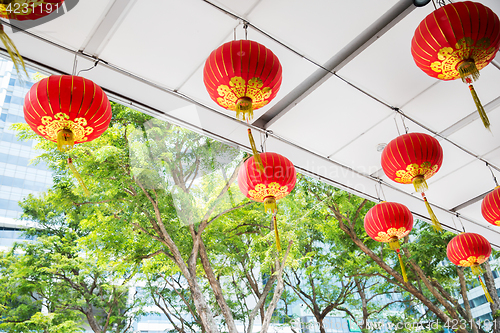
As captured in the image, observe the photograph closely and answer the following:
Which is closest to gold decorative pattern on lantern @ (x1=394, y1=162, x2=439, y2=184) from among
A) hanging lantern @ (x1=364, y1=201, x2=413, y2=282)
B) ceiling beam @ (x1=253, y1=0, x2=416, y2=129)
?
hanging lantern @ (x1=364, y1=201, x2=413, y2=282)

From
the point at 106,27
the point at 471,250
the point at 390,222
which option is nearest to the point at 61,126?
the point at 106,27

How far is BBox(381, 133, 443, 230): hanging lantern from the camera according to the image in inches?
122

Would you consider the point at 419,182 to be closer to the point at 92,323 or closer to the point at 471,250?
the point at 471,250

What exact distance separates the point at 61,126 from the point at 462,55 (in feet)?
8.73

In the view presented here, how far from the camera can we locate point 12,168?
25.6m

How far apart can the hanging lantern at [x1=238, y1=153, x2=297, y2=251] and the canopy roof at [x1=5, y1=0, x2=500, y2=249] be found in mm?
961

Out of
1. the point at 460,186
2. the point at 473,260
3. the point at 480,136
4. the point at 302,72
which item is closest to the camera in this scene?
the point at 302,72

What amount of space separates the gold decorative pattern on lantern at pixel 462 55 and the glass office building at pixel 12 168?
26201mm

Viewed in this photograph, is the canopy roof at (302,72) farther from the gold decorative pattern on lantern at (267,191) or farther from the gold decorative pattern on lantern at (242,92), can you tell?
the gold decorative pattern on lantern at (267,191)

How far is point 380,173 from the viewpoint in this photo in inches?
194

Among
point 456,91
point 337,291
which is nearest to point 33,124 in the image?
point 456,91

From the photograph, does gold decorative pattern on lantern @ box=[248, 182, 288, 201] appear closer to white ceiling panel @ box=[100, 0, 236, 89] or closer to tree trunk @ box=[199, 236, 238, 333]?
white ceiling panel @ box=[100, 0, 236, 89]

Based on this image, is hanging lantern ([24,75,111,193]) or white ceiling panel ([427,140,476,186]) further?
white ceiling panel ([427,140,476,186])

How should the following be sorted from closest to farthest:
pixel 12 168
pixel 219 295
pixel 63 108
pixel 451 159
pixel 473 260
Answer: pixel 63 108 < pixel 473 260 < pixel 451 159 < pixel 219 295 < pixel 12 168
